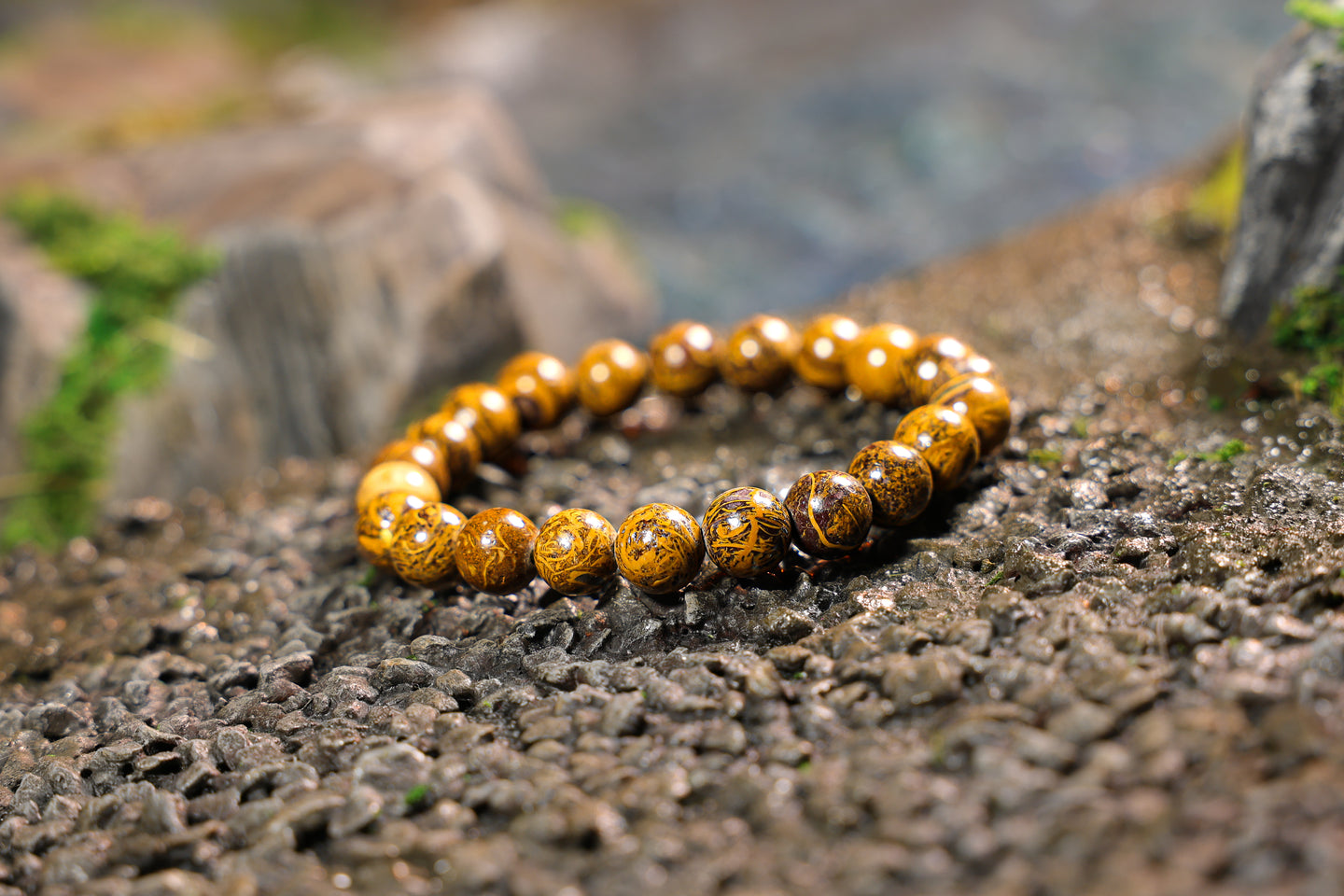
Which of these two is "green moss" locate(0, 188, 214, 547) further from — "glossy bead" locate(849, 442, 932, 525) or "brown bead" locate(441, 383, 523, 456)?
"glossy bead" locate(849, 442, 932, 525)

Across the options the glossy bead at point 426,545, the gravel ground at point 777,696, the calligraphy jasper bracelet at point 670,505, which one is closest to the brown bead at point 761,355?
the calligraphy jasper bracelet at point 670,505

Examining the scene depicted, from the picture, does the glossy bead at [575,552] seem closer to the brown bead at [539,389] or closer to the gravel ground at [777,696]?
the gravel ground at [777,696]

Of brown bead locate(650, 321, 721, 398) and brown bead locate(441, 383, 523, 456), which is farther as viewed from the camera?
brown bead locate(650, 321, 721, 398)

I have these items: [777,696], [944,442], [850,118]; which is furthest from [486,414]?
[850,118]

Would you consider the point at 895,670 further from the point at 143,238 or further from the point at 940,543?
the point at 143,238

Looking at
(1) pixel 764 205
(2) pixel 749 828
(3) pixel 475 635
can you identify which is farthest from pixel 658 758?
(1) pixel 764 205

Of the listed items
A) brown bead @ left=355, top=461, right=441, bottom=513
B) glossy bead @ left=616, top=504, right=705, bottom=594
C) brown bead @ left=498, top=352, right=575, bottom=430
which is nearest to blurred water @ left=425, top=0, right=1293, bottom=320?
brown bead @ left=498, top=352, right=575, bottom=430
